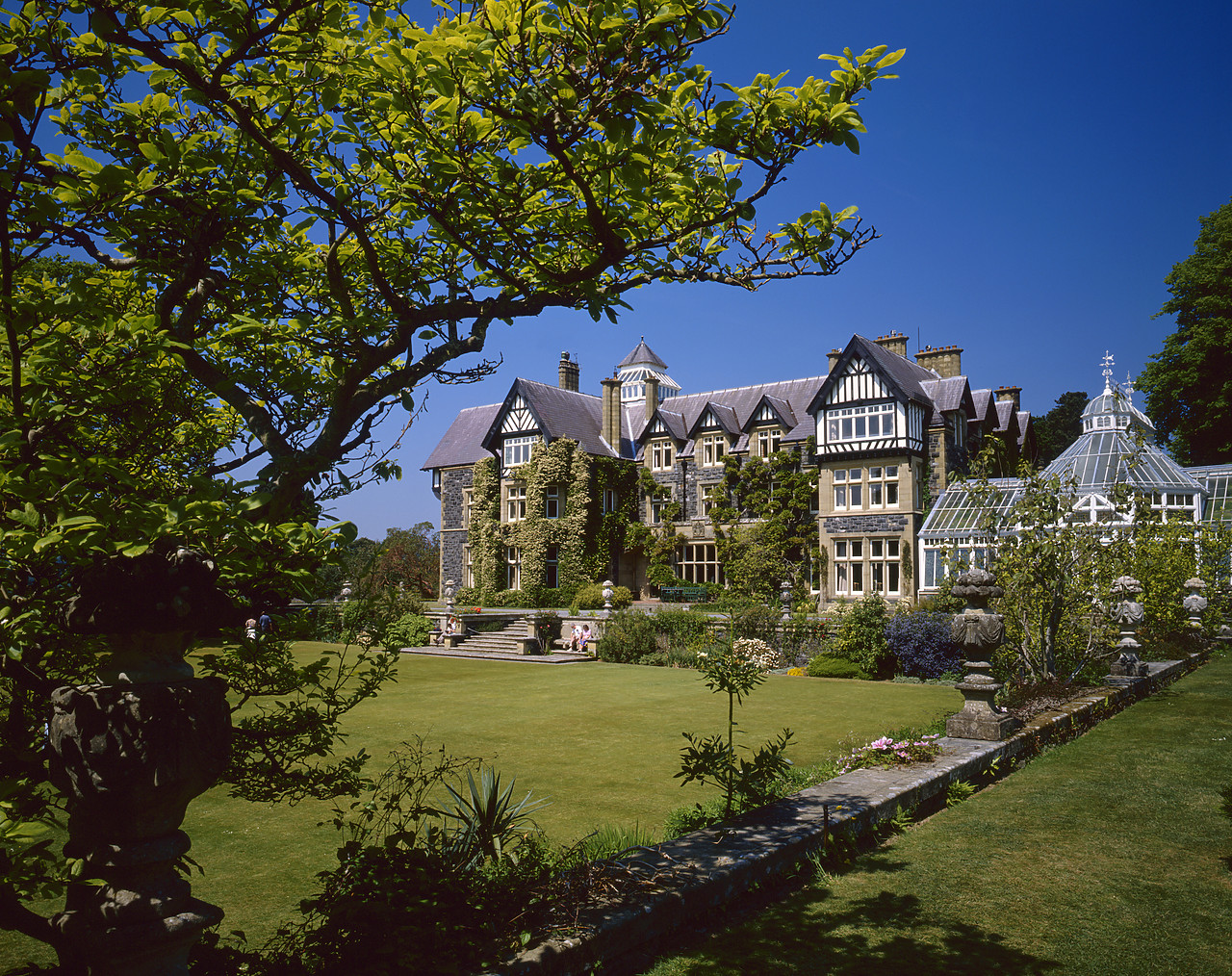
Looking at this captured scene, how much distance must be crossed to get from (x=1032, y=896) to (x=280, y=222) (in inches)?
230

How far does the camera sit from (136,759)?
7.64 feet

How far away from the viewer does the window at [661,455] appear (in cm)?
3625

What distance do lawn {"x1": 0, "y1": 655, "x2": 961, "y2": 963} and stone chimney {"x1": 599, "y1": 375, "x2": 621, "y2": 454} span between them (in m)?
18.5

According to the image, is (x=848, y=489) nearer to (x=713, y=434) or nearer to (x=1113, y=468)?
(x=713, y=434)

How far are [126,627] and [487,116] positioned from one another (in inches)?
95.5

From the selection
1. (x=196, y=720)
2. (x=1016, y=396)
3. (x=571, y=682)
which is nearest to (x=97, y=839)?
(x=196, y=720)

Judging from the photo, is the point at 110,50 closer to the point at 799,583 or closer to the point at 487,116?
the point at 487,116

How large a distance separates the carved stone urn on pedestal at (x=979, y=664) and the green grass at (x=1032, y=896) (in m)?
0.71

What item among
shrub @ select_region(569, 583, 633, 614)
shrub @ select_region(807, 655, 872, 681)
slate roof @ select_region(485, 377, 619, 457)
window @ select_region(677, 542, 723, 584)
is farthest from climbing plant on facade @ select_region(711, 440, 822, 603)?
shrub @ select_region(807, 655, 872, 681)

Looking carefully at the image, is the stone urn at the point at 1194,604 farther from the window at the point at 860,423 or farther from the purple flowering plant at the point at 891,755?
the purple flowering plant at the point at 891,755

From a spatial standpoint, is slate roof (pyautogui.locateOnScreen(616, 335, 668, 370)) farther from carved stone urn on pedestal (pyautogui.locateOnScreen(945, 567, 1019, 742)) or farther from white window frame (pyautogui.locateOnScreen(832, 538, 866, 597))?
carved stone urn on pedestal (pyautogui.locateOnScreen(945, 567, 1019, 742))

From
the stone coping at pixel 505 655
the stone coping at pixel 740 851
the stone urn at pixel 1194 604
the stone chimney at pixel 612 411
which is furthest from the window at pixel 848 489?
the stone coping at pixel 740 851

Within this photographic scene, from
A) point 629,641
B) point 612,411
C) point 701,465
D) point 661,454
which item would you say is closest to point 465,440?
point 612,411

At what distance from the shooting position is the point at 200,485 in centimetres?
235
